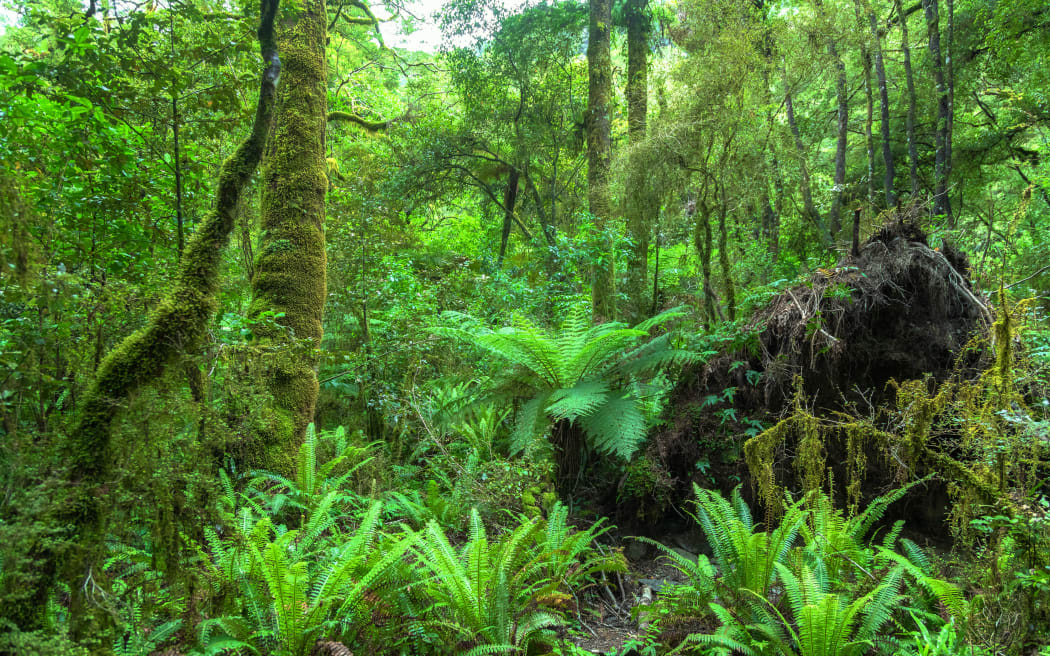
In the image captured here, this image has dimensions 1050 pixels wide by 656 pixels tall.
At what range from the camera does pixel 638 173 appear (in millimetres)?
5953

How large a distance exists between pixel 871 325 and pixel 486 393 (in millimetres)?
3087

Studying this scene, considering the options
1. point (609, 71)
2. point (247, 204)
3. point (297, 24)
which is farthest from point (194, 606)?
point (609, 71)

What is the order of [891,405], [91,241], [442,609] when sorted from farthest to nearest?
[891,405]
[91,241]
[442,609]

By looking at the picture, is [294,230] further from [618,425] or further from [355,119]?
[355,119]

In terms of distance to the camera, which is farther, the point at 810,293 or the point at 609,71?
the point at 609,71

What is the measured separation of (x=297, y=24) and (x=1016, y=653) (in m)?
6.18

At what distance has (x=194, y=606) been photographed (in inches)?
84.2

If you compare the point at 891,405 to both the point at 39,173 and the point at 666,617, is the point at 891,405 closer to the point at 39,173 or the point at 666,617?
the point at 666,617

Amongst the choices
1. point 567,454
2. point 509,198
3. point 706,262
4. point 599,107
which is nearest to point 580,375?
point 567,454

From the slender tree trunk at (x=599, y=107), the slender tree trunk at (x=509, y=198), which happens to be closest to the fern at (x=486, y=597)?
the slender tree trunk at (x=599, y=107)

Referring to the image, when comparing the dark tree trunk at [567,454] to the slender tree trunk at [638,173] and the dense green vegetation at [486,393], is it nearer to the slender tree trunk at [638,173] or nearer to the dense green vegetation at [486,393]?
the dense green vegetation at [486,393]

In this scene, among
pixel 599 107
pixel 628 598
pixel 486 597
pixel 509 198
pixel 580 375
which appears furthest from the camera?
pixel 509 198

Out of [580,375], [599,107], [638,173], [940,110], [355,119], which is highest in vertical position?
[599,107]

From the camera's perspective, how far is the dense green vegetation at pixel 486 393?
2.13 metres
